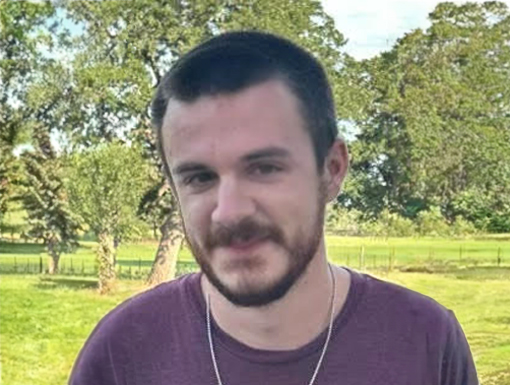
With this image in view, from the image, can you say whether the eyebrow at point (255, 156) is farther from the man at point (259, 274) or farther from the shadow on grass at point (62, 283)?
the shadow on grass at point (62, 283)

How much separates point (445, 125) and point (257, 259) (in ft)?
4.24

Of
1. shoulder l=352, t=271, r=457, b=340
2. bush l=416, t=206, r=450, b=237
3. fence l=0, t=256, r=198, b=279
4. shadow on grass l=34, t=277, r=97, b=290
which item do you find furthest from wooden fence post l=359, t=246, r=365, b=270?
shoulder l=352, t=271, r=457, b=340

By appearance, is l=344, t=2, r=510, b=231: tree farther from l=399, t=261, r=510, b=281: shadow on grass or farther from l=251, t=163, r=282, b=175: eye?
l=251, t=163, r=282, b=175: eye

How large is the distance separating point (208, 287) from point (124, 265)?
1338 mm

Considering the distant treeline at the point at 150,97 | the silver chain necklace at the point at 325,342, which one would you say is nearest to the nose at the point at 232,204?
the silver chain necklace at the point at 325,342

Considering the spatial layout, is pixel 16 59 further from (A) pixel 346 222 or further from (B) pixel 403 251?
(B) pixel 403 251

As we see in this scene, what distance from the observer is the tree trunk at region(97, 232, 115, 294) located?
75.1 inches

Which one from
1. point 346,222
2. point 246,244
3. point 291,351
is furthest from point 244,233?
point 346,222

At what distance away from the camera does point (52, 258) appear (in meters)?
1.91

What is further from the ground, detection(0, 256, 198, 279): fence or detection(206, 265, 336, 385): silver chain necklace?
detection(206, 265, 336, 385): silver chain necklace

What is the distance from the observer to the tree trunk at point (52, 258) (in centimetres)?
190

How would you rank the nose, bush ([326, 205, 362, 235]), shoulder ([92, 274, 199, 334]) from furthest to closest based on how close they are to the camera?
1. bush ([326, 205, 362, 235])
2. shoulder ([92, 274, 199, 334])
3. the nose

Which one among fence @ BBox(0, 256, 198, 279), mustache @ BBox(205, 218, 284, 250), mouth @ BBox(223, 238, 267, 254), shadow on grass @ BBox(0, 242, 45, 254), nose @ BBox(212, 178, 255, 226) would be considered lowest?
fence @ BBox(0, 256, 198, 279)

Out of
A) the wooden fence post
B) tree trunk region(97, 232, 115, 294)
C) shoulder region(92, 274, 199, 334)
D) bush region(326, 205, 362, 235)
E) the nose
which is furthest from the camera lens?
tree trunk region(97, 232, 115, 294)
